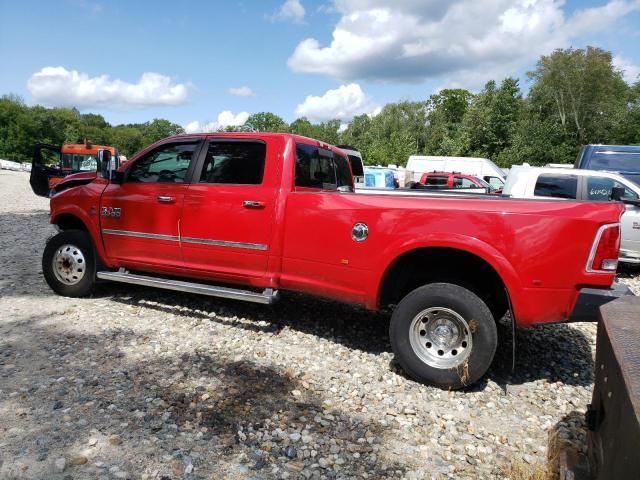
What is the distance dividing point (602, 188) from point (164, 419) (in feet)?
24.9

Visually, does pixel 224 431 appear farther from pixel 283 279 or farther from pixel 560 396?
pixel 560 396

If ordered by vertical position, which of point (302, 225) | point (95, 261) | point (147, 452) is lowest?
point (147, 452)

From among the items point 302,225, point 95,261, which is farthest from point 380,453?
point 95,261

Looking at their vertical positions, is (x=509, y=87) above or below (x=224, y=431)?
above

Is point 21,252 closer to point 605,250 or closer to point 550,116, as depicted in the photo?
point 605,250

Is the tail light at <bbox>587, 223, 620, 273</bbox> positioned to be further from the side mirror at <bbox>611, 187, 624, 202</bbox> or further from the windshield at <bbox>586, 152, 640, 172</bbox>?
the windshield at <bbox>586, 152, 640, 172</bbox>


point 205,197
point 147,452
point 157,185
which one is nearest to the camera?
point 147,452

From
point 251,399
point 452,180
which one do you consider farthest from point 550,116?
point 251,399

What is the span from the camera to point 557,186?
7652 millimetres

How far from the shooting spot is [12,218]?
13.0 metres

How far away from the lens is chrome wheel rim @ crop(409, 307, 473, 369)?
3.63 m

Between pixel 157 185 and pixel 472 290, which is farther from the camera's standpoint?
pixel 157 185

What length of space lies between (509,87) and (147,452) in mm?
50023

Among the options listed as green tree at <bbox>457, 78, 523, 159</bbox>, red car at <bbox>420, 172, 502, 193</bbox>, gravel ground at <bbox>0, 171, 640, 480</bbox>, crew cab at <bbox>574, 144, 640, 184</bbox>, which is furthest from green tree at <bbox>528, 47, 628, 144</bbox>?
gravel ground at <bbox>0, 171, 640, 480</bbox>
